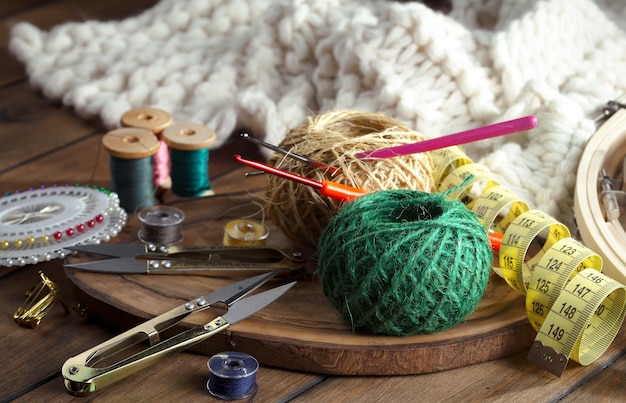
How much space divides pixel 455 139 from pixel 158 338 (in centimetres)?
47

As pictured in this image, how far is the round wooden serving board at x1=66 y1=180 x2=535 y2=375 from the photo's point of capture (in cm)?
111

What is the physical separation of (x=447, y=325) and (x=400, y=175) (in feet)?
0.78

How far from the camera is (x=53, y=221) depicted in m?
1.33

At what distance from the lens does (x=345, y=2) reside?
6.29 feet

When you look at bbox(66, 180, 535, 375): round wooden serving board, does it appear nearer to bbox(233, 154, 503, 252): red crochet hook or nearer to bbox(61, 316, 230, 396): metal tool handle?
bbox(61, 316, 230, 396): metal tool handle

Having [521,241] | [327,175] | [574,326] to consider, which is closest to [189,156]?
[327,175]

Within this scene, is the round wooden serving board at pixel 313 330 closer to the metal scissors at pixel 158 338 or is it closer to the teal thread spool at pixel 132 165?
the metal scissors at pixel 158 338

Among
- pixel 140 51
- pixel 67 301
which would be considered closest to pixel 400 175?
pixel 67 301

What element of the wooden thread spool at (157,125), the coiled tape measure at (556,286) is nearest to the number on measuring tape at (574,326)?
the coiled tape measure at (556,286)

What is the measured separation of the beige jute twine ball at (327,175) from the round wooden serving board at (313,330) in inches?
3.6

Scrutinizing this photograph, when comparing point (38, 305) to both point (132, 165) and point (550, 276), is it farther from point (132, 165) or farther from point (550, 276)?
point (550, 276)

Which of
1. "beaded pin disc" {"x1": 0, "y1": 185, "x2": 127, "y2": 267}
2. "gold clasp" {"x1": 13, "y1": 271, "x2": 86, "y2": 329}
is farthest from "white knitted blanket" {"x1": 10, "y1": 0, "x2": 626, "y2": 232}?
"gold clasp" {"x1": 13, "y1": 271, "x2": 86, "y2": 329}

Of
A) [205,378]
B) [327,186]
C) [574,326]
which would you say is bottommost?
[205,378]

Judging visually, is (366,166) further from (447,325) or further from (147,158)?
(147,158)
